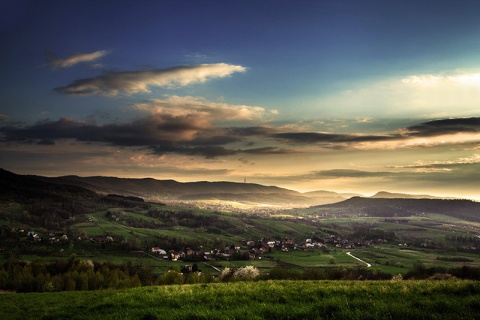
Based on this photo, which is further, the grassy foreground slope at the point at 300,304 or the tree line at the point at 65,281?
the tree line at the point at 65,281

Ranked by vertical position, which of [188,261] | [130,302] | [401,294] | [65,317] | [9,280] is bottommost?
[188,261]

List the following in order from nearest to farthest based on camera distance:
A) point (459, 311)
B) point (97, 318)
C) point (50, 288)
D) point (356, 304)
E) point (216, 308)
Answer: point (459, 311) → point (356, 304) → point (216, 308) → point (97, 318) → point (50, 288)

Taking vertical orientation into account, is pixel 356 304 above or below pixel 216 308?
above

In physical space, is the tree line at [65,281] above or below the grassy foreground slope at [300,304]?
below

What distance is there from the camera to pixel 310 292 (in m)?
16.8

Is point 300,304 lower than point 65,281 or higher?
higher

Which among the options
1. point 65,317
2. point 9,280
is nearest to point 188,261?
point 9,280

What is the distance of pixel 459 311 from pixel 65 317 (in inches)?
789

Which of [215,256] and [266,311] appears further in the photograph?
[215,256]

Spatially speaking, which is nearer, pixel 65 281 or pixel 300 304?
pixel 300 304

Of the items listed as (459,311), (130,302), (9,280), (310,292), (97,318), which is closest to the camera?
(459,311)

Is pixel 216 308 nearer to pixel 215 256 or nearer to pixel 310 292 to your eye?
pixel 310 292

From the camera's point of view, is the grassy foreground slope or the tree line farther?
the tree line

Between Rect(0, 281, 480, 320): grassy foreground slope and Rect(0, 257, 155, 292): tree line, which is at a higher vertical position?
Rect(0, 281, 480, 320): grassy foreground slope
